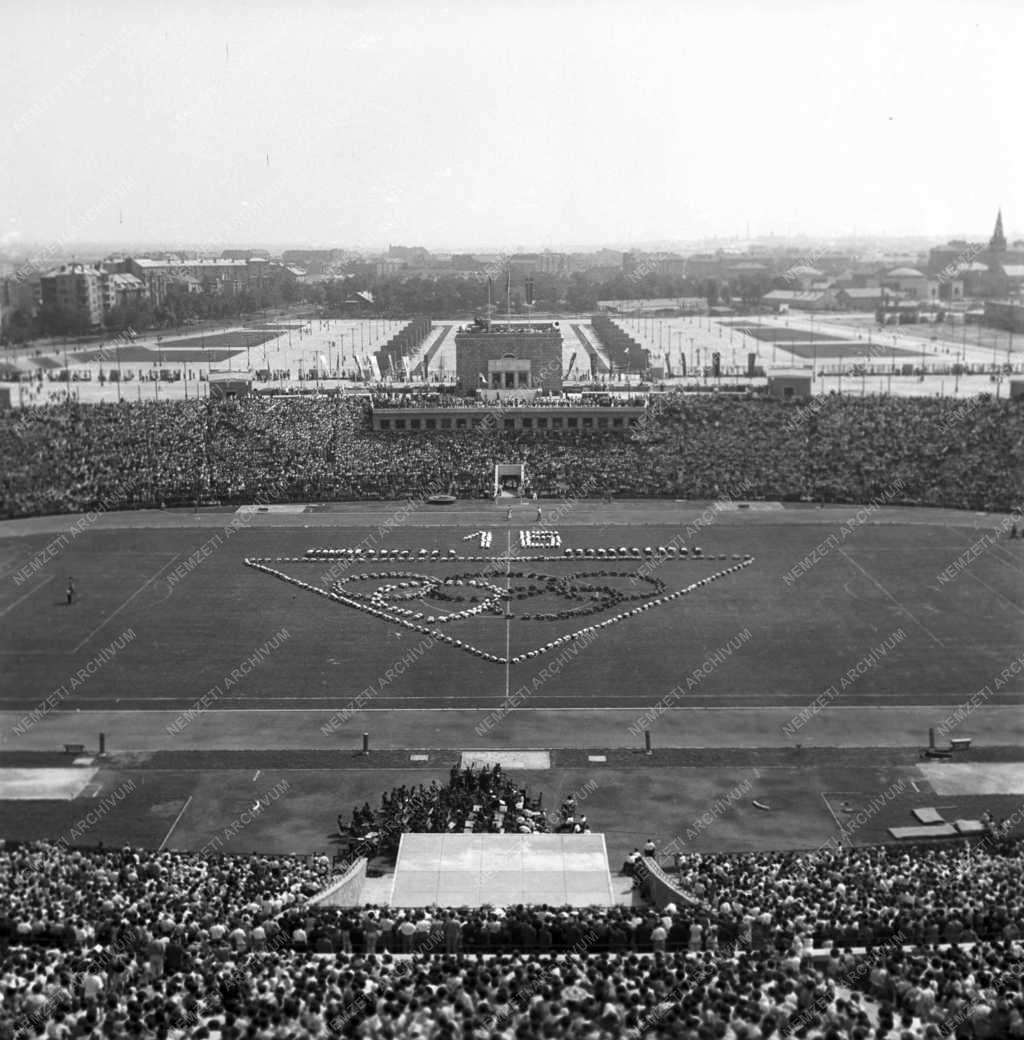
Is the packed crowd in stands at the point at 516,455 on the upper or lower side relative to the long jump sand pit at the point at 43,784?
upper

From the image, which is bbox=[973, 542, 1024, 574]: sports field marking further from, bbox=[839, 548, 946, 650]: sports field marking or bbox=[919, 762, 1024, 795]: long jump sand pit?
bbox=[919, 762, 1024, 795]: long jump sand pit

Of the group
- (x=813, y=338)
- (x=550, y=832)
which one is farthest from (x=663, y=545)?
(x=813, y=338)

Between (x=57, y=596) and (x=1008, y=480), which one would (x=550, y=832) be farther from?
(x=1008, y=480)

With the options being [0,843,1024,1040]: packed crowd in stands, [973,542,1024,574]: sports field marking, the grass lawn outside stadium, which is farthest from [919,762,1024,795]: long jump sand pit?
[973,542,1024,574]: sports field marking

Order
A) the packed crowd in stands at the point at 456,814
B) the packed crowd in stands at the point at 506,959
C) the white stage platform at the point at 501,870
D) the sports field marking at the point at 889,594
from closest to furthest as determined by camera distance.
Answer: the packed crowd in stands at the point at 506,959
the white stage platform at the point at 501,870
the packed crowd in stands at the point at 456,814
the sports field marking at the point at 889,594

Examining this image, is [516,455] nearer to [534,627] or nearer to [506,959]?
[534,627]

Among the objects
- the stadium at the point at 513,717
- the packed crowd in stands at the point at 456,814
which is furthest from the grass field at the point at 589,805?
the packed crowd in stands at the point at 456,814

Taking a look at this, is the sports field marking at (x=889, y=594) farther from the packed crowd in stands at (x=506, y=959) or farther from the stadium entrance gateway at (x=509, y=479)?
the stadium entrance gateway at (x=509, y=479)
